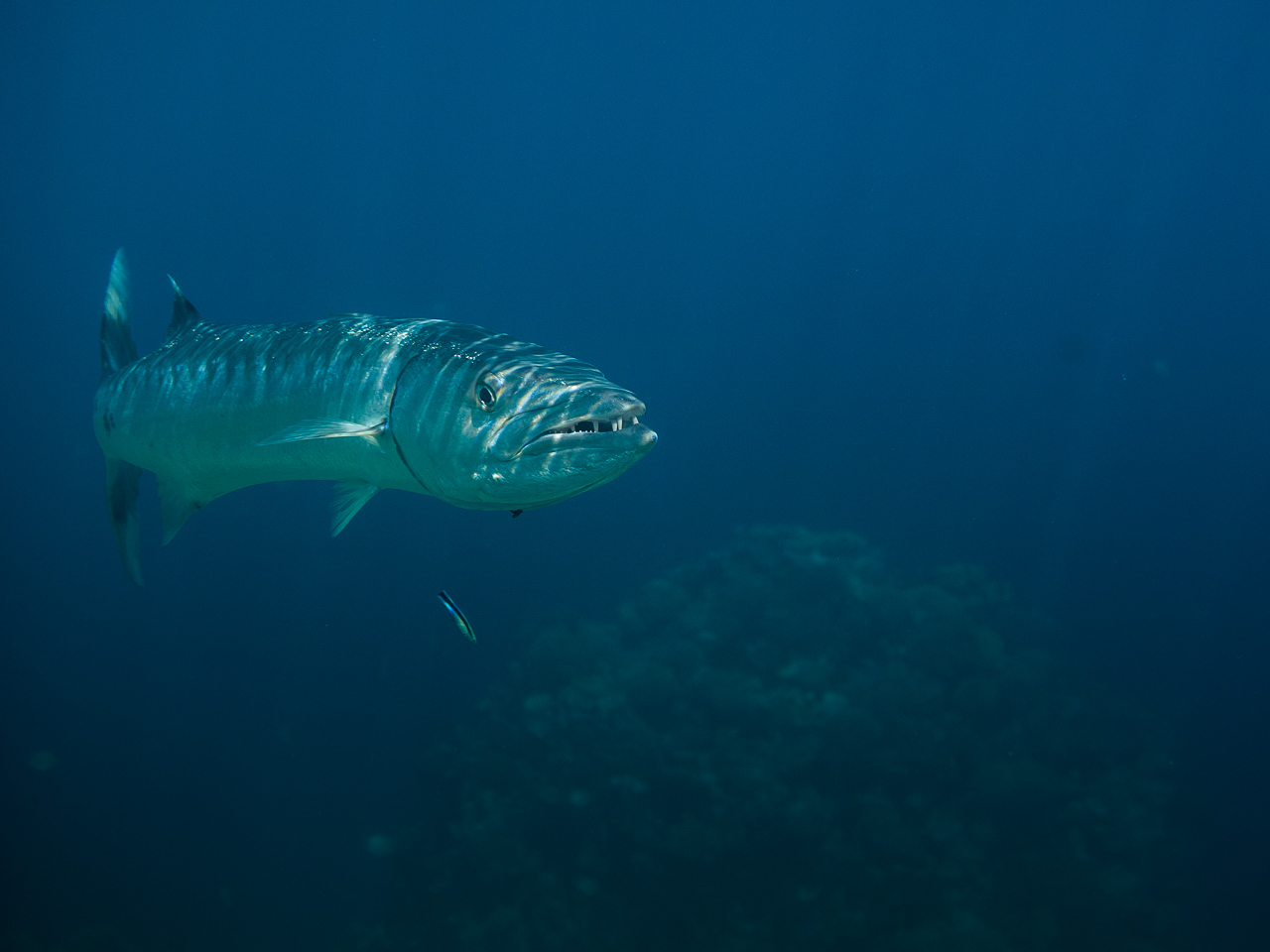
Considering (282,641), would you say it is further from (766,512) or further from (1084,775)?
(1084,775)

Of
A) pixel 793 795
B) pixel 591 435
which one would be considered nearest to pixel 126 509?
pixel 591 435

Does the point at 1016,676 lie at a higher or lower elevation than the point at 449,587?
higher

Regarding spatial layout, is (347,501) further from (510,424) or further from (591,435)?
(591,435)

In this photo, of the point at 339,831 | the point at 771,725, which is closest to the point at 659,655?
the point at 771,725

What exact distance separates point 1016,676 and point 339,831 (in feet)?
31.2

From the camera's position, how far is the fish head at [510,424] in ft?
6.06

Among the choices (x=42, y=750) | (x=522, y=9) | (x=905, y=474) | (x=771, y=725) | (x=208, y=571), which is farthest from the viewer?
(x=522, y=9)

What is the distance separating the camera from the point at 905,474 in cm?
1783

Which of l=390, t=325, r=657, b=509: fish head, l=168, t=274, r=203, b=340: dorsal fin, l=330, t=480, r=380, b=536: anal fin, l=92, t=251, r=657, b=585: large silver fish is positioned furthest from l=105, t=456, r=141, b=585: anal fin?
l=390, t=325, r=657, b=509: fish head

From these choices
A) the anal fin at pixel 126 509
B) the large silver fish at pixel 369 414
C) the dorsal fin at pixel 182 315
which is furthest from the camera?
the anal fin at pixel 126 509

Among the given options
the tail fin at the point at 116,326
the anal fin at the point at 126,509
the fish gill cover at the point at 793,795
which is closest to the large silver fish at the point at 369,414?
the tail fin at the point at 116,326

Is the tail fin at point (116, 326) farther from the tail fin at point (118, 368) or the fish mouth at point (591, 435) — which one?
the fish mouth at point (591, 435)

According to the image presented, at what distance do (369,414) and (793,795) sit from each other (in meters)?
7.39

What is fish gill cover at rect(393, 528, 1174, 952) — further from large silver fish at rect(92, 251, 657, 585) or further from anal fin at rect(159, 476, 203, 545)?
large silver fish at rect(92, 251, 657, 585)
